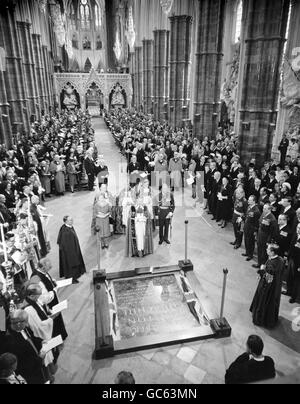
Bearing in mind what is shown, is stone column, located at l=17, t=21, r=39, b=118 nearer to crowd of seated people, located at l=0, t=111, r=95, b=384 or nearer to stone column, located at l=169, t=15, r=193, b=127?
stone column, located at l=169, t=15, r=193, b=127

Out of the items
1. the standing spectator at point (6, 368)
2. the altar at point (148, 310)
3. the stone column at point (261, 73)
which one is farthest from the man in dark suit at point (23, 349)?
the stone column at point (261, 73)

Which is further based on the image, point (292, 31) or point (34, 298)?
point (292, 31)

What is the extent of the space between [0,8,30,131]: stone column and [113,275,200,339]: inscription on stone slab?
19115 millimetres

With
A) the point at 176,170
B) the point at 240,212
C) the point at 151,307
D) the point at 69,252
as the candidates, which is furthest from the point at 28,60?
the point at 151,307

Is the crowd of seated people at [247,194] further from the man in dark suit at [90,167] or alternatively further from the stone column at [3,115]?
the stone column at [3,115]

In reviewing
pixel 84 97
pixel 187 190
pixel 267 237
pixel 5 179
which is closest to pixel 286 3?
pixel 187 190

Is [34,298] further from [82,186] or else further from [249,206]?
[82,186]

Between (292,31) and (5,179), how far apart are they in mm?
17179

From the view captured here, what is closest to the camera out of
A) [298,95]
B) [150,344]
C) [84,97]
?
[150,344]

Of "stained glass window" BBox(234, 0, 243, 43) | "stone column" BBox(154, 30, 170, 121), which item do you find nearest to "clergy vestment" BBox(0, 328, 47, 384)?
"stained glass window" BBox(234, 0, 243, 43)

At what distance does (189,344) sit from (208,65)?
57.4ft

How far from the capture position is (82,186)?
47.8ft

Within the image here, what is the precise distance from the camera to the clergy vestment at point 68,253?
22.2 ft

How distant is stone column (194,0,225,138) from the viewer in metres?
17.8
